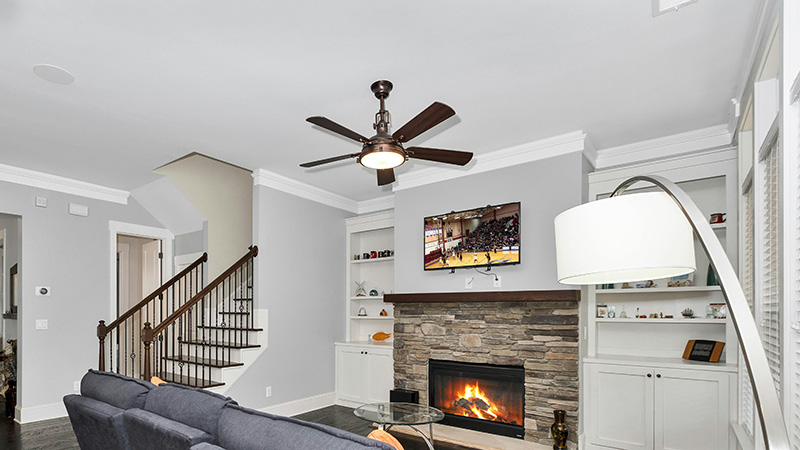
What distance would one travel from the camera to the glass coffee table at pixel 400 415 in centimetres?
345

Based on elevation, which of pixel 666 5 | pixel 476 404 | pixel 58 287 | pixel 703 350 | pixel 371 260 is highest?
pixel 666 5

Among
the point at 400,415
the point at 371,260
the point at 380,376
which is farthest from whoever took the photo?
the point at 371,260

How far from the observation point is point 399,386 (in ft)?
17.0

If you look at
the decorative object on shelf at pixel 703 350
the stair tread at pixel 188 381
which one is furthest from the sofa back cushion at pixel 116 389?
the decorative object on shelf at pixel 703 350

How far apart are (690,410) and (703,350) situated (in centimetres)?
53

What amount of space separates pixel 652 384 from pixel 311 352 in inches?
143

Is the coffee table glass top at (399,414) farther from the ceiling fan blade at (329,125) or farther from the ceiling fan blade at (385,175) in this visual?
the ceiling fan blade at (329,125)

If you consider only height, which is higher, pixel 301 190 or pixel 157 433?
pixel 301 190

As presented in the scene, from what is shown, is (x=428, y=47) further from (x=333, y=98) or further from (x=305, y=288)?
(x=305, y=288)

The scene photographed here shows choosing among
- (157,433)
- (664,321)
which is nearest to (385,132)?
(157,433)

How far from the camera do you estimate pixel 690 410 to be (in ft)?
12.5

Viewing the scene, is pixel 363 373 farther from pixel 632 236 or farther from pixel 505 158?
pixel 632 236

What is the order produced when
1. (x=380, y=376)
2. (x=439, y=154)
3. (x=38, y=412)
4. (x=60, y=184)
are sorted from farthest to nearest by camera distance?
(x=380, y=376) < (x=60, y=184) < (x=38, y=412) < (x=439, y=154)

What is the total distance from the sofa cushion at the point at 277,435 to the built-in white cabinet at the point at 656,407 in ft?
10.4
